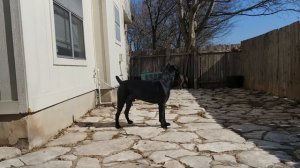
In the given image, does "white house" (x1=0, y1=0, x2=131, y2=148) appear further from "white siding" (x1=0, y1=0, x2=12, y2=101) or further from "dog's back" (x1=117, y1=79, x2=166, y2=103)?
"dog's back" (x1=117, y1=79, x2=166, y2=103)

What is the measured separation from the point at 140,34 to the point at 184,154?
23003 millimetres

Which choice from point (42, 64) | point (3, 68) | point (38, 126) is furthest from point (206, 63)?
point (3, 68)

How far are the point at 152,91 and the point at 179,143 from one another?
1240 millimetres

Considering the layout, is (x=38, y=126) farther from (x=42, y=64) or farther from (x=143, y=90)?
(x=143, y=90)

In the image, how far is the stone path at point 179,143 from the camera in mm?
3766

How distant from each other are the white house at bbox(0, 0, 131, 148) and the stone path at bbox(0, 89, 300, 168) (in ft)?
0.91

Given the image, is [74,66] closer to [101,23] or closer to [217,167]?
[101,23]

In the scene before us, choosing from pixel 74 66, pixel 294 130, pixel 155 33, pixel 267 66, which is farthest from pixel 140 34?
pixel 294 130

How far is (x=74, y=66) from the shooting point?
20.7 feet

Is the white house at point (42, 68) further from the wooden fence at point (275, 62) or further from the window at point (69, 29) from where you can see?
the wooden fence at point (275, 62)

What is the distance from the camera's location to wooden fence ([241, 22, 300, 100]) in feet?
26.5

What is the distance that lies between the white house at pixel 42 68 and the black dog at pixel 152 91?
100cm

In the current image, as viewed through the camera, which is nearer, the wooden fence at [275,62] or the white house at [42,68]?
the white house at [42,68]

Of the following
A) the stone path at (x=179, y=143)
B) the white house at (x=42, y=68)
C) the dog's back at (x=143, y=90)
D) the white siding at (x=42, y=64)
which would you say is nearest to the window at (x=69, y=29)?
the white house at (x=42, y=68)
